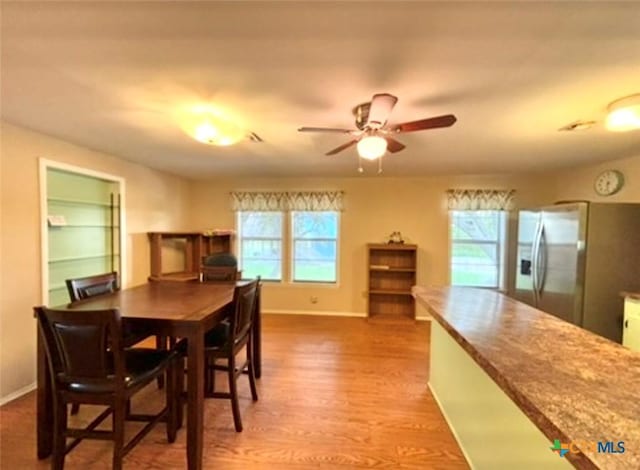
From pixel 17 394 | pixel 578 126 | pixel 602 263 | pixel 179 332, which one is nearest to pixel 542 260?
pixel 602 263

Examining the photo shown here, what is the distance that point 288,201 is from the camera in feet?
17.0

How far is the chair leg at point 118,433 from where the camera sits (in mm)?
1617

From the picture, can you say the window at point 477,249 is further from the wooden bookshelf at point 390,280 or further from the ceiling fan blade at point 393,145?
the ceiling fan blade at point 393,145

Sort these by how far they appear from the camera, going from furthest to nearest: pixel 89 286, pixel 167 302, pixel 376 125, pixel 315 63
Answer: pixel 89 286 < pixel 167 302 < pixel 376 125 < pixel 315 63

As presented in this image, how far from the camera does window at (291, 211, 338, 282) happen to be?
5.19m

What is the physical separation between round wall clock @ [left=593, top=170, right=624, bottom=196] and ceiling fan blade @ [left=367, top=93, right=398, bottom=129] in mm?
3262

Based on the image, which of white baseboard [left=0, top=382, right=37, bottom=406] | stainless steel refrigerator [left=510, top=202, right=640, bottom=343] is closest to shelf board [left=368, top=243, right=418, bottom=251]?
stainless steel refrigerator [left=510, top=202, right=640, bottom=343]

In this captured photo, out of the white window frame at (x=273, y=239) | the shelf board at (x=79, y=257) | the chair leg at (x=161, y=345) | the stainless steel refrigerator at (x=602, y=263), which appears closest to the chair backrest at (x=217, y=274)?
the chair leg at (x=161, y=345)

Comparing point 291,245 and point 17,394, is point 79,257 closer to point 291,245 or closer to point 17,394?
point 17,394

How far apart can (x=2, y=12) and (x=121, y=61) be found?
42 cm

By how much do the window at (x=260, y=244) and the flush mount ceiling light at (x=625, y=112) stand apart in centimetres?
413

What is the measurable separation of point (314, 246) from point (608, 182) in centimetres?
378

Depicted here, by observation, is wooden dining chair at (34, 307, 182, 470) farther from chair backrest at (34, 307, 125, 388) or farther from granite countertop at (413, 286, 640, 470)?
granite countertop at (413, 286, 640, 470)

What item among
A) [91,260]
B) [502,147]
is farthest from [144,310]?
[502,147]
